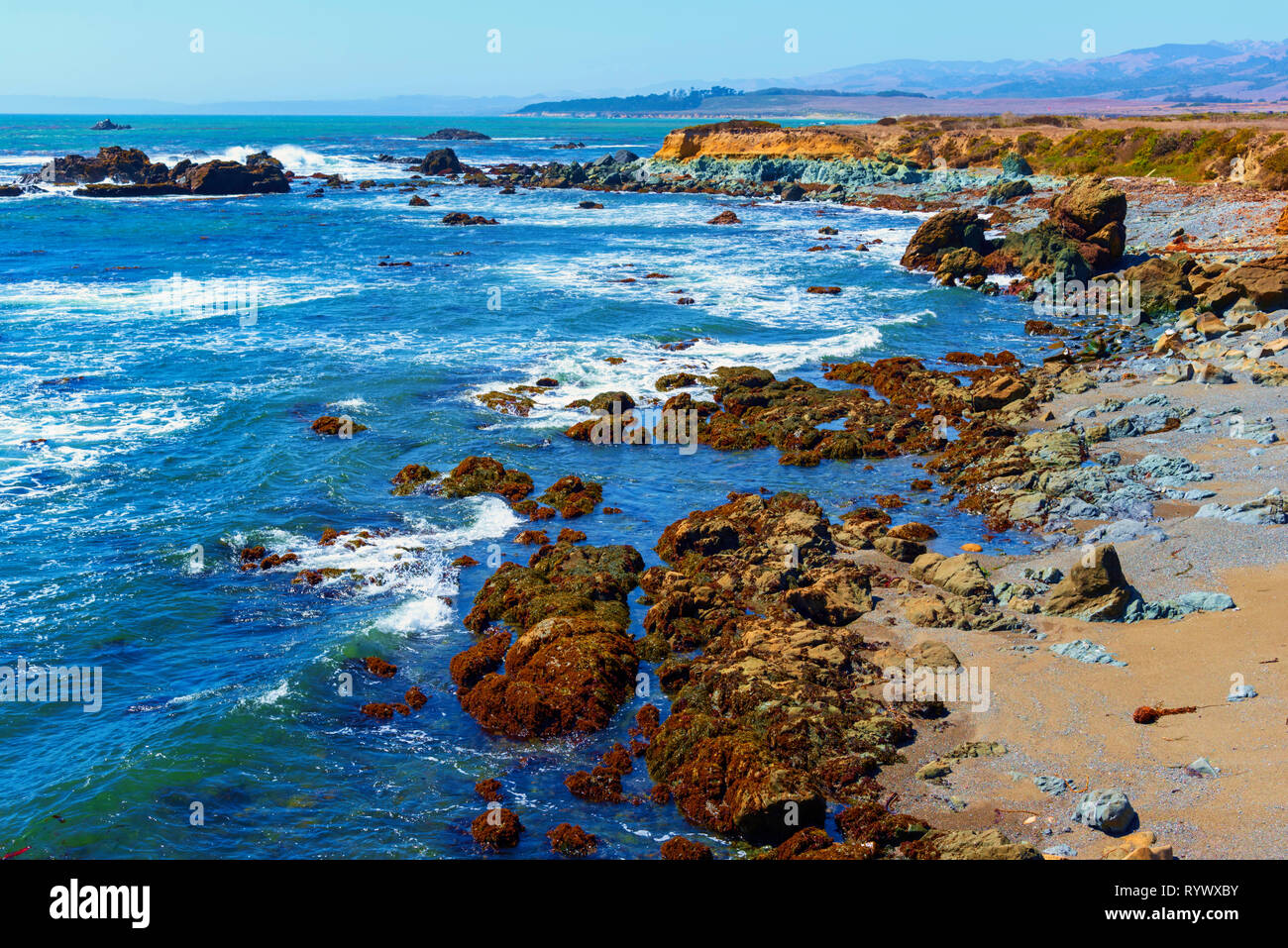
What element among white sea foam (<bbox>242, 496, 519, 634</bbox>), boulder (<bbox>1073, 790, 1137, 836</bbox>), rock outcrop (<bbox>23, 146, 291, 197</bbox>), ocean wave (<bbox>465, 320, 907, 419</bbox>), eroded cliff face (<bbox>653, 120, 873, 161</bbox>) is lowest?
boulder (<bbox>1073, 790, 1137, 836</bbox>)

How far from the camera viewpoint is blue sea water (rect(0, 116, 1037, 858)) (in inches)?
520

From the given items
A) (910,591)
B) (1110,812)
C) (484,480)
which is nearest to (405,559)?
(484,480)

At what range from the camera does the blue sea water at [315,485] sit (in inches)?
520

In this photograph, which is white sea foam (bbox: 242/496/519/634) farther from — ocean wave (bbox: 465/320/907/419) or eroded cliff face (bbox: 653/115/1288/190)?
eroded cliff face (bbox: 653/115/1288/190)

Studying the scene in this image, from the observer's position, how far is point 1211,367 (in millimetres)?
27141

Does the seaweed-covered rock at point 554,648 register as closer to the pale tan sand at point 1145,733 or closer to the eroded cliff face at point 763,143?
the pale tan sand at point 1145,733

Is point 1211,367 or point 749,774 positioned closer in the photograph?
point 749,774

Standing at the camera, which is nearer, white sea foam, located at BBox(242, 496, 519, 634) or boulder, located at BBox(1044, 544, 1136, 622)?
boulder, located at BBox(1044, 544, 1136, 622)

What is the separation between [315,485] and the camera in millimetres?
23859

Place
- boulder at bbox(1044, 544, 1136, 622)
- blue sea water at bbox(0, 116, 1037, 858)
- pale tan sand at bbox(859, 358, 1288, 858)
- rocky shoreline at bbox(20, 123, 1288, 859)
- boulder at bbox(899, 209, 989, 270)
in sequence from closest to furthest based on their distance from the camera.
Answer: pale tan sand at bbox(859, 358, 1288, 858)
rocky shoreline at bbox(20, 123, 1288, 859)
blue sea water at bbox(0, 116, 1037, 858)
boulder at bbox(1044, 544, 1136, 622)
boulder at bbox(899, 209, 989, 270)

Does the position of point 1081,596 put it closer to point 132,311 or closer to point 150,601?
point 150,601

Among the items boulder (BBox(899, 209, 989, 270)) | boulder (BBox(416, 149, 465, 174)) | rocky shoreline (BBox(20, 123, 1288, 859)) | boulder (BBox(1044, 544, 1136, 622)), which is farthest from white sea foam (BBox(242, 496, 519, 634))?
boulder (BBox(416, 149, 465, 174))
